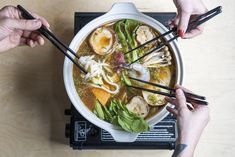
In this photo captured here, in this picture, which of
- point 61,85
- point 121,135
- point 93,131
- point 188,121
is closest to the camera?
point 188,121

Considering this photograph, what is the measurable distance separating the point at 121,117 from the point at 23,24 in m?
0.36

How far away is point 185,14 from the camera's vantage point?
3.24 feet

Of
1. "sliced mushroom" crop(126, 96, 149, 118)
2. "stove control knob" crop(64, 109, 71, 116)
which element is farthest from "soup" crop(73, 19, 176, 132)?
"stove control knob" crop(64, 109, 71, 116)

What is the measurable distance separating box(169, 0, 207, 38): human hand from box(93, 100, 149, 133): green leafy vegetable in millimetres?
258

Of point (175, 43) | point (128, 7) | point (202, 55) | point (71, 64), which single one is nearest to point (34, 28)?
point (71, 64)

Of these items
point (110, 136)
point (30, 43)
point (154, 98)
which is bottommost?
point (110, 136)

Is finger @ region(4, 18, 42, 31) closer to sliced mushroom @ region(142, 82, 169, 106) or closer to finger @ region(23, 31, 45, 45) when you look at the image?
finger @ region(23, 31, 45, 45)

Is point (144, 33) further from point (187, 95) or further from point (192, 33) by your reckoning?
point (187, 95)

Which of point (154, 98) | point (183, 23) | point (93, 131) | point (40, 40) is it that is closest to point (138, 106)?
point (154, 98)

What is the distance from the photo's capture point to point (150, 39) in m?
1.04

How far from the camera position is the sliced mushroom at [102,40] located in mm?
1029

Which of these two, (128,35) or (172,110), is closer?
(172,110)

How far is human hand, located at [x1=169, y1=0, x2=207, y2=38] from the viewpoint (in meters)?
0.97

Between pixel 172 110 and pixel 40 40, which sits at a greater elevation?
pixel 40 40
